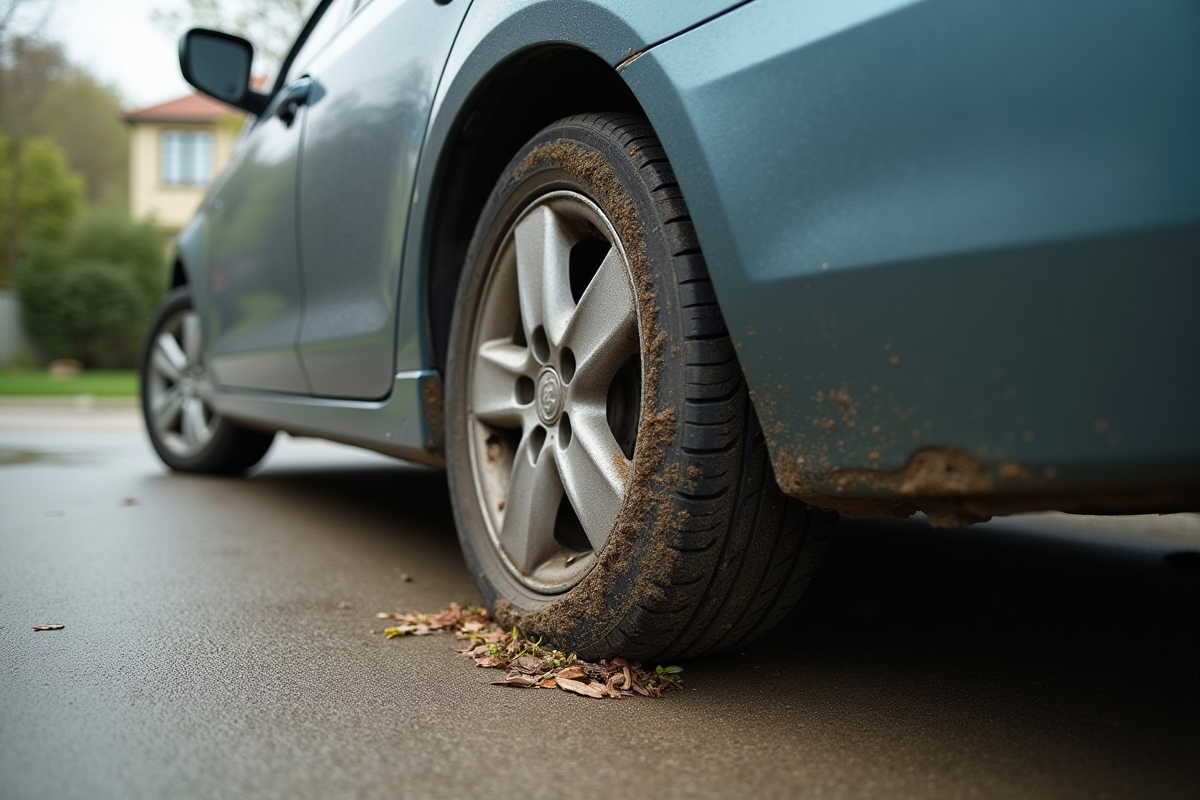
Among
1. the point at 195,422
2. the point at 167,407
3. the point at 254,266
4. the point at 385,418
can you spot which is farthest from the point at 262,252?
the point at 167,407

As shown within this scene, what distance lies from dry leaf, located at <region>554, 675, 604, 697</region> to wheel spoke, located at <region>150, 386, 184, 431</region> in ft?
12.1

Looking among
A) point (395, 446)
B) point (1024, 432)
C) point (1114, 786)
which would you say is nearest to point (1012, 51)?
point (1024, 432)

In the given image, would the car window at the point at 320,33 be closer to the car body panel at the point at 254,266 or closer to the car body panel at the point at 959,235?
the car body panel at the point at 254,266

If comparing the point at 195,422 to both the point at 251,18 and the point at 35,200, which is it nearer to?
the point at 251,18

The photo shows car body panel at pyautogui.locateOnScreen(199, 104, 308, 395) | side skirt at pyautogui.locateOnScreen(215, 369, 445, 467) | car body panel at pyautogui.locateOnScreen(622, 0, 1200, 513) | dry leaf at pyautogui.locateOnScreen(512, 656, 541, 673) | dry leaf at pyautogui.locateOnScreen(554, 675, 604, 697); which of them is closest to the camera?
car body panel at pyautogui.locateOnScreen(622, 0, 1200, 513)

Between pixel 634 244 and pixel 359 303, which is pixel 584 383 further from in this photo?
pixel 359 303

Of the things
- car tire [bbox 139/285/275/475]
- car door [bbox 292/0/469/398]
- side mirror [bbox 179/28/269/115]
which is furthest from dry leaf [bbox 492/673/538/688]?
car tire [bbox 139/285/275/475]

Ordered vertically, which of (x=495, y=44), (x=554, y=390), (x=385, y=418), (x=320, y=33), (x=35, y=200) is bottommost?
(x=385, y=418)

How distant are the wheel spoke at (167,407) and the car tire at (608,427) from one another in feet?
10.3

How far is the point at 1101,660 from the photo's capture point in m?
1.77

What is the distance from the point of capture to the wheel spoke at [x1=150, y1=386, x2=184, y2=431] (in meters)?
4.66

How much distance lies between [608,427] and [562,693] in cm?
46

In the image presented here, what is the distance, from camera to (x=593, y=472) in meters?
1.61

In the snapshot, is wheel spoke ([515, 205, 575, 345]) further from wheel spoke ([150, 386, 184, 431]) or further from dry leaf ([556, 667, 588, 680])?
wheel spoke ([150, 386, 184, 431])
